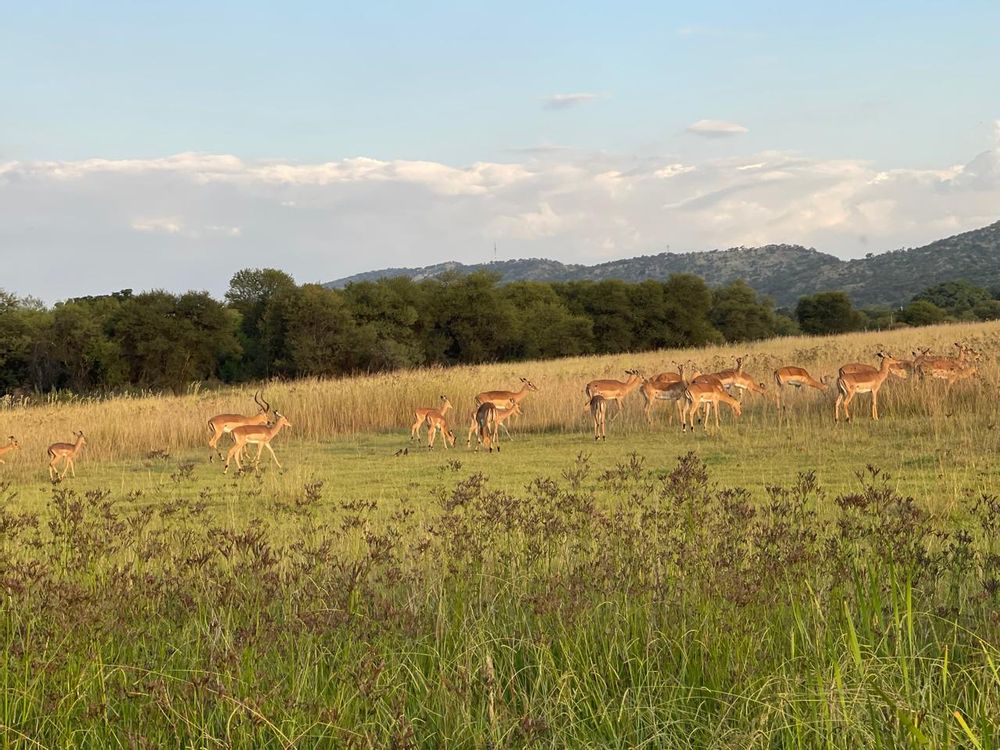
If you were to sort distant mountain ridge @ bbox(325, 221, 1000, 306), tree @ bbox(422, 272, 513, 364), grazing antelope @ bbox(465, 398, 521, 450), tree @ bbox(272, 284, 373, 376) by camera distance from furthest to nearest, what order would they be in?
distant mountain ridge @ bbox(325, 221, 1000, 306)
tree @ bbox(422, 272, 513, 364)
tree @ bbox(272, 284, 373, 376)
grazing antelope @ bbox(465, 398, 521, 450)

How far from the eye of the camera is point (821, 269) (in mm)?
129125

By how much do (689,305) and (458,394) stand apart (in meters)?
35.1

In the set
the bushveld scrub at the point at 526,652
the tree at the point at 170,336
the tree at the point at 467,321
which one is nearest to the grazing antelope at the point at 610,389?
the bushveld scrub at the point at 526,652

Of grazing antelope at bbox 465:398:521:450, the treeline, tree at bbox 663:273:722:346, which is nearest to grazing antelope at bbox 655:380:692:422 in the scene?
grazing antelope at bbox 465:398:521:450

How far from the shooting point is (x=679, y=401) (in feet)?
56.6

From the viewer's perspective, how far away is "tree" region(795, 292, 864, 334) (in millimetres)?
56531

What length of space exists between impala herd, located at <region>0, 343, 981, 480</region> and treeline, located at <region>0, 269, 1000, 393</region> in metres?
22.3

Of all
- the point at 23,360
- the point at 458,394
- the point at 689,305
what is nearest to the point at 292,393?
the point at 458,394

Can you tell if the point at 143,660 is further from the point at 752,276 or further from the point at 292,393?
the point at 752,276

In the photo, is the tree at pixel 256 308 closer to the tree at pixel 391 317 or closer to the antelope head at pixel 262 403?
the tree at pixel 391 317

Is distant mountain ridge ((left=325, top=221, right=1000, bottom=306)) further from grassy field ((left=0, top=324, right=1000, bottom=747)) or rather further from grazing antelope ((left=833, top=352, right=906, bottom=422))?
grassy field ((left=0, top=324, right=1000, bottom=747))

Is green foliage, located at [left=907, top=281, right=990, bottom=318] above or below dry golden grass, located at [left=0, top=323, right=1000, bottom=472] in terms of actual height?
above

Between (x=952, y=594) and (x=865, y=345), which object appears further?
(x=865, y=345)

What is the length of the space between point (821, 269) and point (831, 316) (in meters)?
76.8
